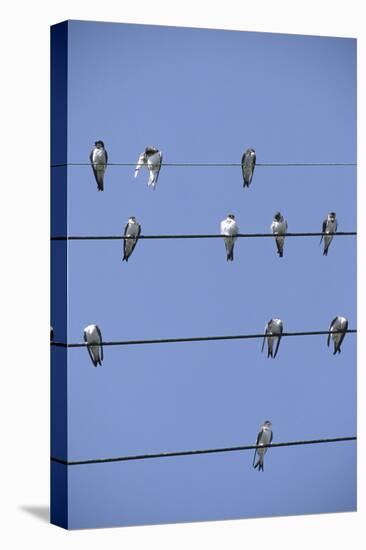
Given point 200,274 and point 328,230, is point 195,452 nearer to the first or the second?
point 200,274

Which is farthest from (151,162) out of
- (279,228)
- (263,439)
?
(263,439)

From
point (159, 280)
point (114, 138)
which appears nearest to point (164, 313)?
point (159, 280)

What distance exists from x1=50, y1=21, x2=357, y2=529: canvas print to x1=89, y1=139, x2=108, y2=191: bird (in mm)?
10

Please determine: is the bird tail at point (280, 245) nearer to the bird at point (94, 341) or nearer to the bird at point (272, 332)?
the bird at point (272, 332)

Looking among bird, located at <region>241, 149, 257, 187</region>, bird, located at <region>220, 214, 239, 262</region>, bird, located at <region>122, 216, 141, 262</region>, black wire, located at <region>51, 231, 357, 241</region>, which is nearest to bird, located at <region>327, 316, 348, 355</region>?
black wire, located at <region>51, 231, 357, 241</region>

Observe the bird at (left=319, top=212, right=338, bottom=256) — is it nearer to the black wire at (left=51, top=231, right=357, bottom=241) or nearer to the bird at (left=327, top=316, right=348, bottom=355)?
the black wire at (left=51, top=231, right=357, bottom=241)

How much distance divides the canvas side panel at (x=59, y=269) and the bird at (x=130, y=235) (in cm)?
32

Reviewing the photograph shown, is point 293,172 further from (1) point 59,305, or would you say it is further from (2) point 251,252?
(1) point 59,305

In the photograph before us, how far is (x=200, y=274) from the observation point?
932 centimetres

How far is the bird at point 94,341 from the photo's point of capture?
29.5ft

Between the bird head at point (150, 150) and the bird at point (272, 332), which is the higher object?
the bird head at point (150, 150)

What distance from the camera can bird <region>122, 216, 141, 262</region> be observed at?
9.09 meters

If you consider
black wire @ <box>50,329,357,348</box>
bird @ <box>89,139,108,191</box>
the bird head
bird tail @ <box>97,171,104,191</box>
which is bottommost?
black wire @ <box>50,329,357,348</box>

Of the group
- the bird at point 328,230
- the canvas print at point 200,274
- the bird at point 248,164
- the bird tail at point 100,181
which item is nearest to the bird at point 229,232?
the canvas print at point 200,274
